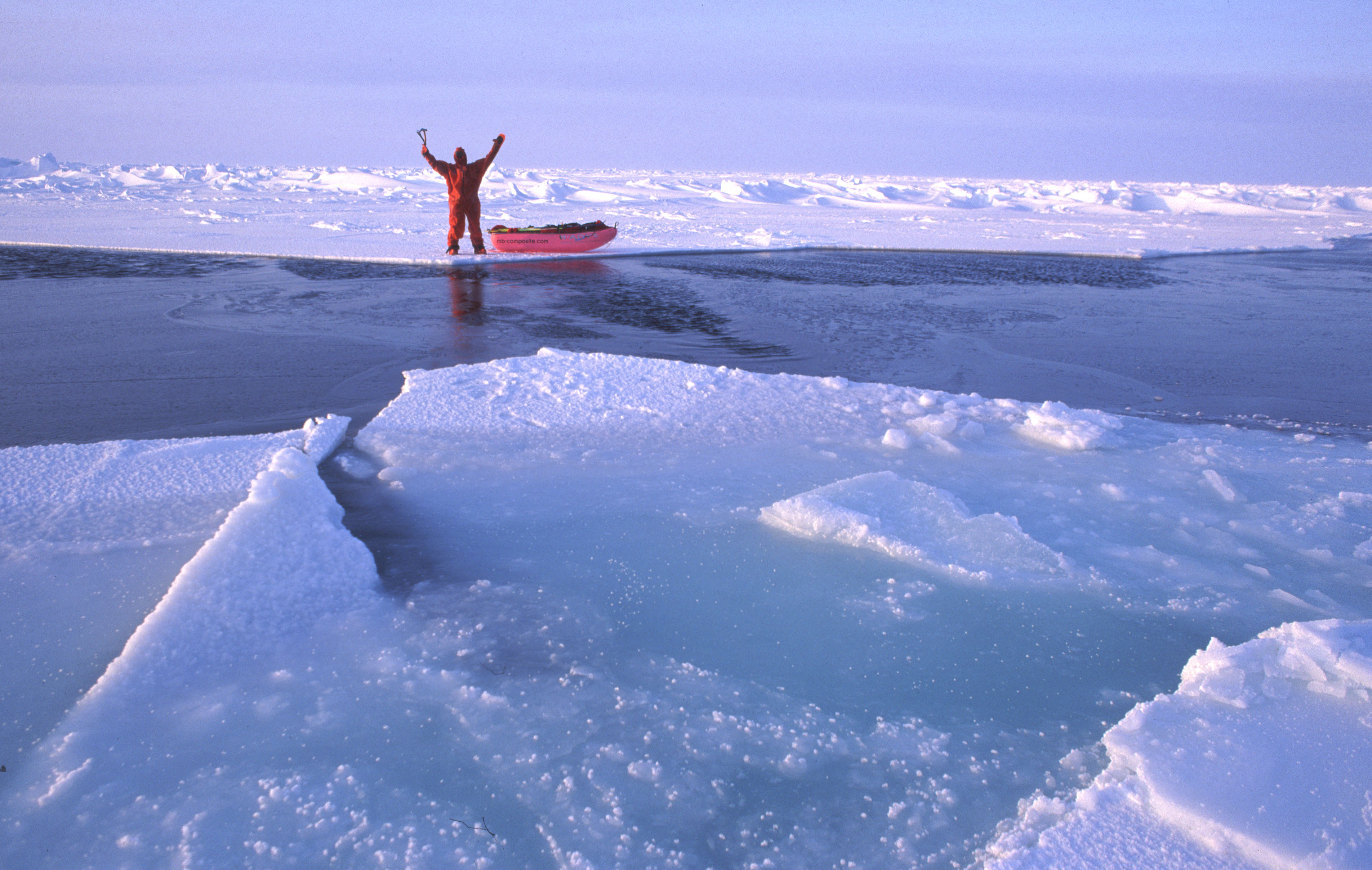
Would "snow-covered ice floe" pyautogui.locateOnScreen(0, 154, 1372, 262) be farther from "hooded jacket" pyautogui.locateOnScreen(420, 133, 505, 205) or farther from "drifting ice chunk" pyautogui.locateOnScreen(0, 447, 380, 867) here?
Answer: "drifting ice chunk" pyautogui.locateOnScreen(0, 447, 380, 867)

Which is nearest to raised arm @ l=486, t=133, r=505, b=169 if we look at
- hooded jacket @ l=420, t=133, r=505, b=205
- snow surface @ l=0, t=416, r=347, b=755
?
hooded jacket @ l=420, t=133, r=505, b=205

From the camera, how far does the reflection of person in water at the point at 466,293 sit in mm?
8281

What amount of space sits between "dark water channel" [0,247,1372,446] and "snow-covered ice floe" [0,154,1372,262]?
2.48 meters

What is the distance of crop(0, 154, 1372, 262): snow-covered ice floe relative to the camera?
49.5ft

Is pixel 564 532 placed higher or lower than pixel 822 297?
lower

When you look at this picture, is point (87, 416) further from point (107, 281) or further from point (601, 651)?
point (107, 281)

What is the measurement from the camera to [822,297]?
9.94 metres

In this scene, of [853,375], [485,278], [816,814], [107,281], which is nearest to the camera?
[816,814]

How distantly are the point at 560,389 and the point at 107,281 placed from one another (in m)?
8.24

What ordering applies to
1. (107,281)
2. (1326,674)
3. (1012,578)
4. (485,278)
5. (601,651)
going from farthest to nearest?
(485,278)
(107,281)
(1012,578)
(601,651)
(1326,674)

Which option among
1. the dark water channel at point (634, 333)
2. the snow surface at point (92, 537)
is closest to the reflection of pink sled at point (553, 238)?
the dark water channel at point (634, 333)

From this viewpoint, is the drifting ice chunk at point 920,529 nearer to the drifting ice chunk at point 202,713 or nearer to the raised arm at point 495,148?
the drifting ice chunk at point 202,713

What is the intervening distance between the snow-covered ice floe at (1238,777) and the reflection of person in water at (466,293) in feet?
22.8

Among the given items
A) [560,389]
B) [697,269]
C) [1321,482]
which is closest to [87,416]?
[560,389]
